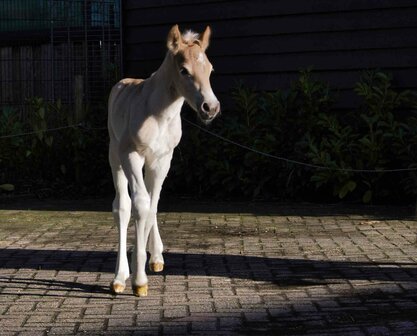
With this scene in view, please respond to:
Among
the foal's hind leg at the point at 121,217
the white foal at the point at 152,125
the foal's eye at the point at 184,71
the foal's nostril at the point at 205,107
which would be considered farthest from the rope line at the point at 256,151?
the foal's nostril at the point at 205,107

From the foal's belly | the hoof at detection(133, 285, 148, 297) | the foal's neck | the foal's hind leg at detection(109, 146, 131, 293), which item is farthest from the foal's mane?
the hoof at detection(133, 285, 148, 297)

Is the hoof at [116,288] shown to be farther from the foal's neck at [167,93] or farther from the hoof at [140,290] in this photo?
the foal's neck at [167,93]

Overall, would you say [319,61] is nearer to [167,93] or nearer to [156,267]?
[156,267]

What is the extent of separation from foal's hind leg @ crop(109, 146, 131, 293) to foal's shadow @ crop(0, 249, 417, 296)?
0.53 feet

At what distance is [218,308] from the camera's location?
611 centimetres

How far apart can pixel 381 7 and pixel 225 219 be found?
3916 millimetres

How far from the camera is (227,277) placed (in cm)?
720

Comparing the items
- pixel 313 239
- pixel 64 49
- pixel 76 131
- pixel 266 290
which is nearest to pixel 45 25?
pixel 64 49

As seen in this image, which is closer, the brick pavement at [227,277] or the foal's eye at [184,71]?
the brick pavement at [227,277]

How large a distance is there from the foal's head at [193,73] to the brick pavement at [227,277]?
4.57 ft

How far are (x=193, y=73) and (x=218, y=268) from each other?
6.52ft

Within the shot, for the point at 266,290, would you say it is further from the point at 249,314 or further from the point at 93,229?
the point at 93,229

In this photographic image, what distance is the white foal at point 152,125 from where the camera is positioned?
6.37m

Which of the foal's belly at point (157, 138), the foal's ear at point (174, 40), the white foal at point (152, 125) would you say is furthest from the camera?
the foal's belly at point (157, 138)
